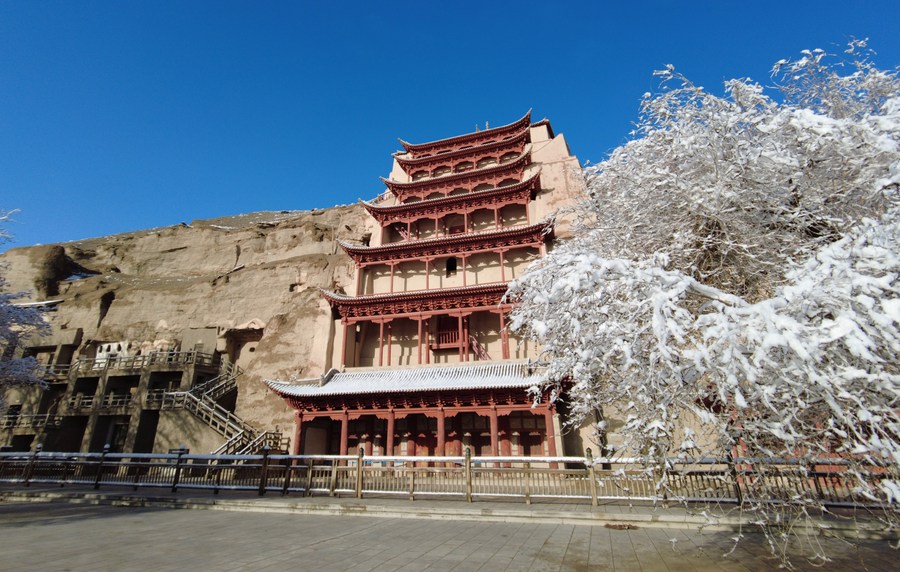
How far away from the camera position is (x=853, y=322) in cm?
278

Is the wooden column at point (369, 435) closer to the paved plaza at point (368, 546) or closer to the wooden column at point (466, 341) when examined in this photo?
the wooden column at point (466, 341)

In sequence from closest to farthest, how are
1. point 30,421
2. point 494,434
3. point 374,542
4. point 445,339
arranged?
point 374,542
point 494,434
point 445,339
point 30,421

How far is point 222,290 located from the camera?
33156mm

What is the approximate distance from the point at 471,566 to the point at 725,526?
5.02m

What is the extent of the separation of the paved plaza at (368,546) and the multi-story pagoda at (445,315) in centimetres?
734

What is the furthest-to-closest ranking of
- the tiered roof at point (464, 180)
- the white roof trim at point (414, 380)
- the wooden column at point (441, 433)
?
1. the tiered roof at point (464, 180)
2. the wooden column at point (441, 433)
3. the white roof trim at point (414, 380)

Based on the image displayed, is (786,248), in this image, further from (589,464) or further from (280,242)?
(280,242)

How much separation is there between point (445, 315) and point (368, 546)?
16.0 meters

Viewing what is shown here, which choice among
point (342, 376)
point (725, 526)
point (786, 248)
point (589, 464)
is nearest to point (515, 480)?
point (589, 464)

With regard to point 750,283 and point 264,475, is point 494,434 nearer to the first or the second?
point 264,475

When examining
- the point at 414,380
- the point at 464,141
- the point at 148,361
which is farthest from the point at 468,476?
the point at 148,361

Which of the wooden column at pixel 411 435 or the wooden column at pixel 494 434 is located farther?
the wooden column at pixel 411 435

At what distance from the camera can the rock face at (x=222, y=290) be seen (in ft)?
80.5

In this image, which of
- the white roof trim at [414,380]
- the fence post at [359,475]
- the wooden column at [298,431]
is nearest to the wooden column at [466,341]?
the white roof trim at [414,380]
